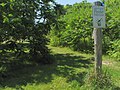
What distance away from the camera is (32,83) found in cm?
973

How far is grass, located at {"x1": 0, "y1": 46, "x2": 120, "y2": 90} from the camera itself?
9.30 meters

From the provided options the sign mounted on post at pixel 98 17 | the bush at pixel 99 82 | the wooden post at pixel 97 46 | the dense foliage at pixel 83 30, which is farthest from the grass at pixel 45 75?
the dense foliage at pixel 83 30

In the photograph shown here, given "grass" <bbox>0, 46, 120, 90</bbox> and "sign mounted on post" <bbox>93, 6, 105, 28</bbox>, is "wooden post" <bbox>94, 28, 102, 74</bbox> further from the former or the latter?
"grass" <bbox>0, 46, 120, 90</bbox>

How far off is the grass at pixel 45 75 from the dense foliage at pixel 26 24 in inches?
32.0

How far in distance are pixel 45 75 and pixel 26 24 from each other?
10.2ft

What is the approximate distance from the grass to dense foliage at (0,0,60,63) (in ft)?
2.67

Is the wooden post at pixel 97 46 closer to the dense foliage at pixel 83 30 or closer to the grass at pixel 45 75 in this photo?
the grass at pixel 45 75

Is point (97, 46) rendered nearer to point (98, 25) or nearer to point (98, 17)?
point (98, 25)

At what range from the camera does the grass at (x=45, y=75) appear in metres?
9.30

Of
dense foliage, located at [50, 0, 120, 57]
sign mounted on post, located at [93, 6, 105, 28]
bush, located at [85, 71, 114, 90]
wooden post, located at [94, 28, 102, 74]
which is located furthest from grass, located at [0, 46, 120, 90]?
dense foliage, located at [50, 0, 120, 57]

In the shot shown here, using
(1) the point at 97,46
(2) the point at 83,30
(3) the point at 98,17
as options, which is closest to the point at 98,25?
(3) the point at 98,17

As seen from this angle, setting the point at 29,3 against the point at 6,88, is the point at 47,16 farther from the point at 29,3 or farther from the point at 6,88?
the point at 6,88

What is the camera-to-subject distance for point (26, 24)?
13.0 m

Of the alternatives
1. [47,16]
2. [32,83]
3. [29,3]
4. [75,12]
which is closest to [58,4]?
[47,16]
